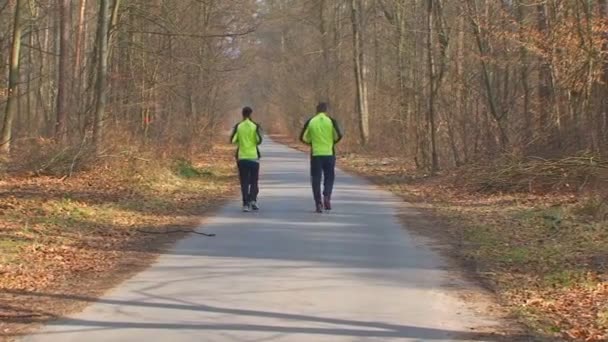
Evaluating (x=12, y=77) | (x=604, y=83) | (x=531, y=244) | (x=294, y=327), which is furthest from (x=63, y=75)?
(x=294, y=327)

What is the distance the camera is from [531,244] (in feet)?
34.0

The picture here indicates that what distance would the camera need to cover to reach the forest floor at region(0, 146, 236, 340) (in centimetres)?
780

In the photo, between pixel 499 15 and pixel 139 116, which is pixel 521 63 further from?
pixel 139 116

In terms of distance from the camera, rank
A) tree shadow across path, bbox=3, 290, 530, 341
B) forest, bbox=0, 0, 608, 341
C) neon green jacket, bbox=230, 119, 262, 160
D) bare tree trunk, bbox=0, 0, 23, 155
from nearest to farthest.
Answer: tree shadow across path, bbox=3, 290, 530, 341 → forest, bbox=0, 0, 608, 341 → neon green jacket, bbox=230, 119, 262, 160 → bare tree trunk, bbox=0, 0, 23, 155

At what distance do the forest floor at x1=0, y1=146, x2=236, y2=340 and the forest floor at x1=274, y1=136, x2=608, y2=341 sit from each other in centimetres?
385

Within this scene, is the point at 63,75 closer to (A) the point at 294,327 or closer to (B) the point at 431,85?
(B) the point at 431,85

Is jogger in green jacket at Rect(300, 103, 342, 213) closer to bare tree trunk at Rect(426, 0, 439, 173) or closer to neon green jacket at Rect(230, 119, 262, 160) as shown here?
neon green jacket at Rect(230, 119, 262, 160)

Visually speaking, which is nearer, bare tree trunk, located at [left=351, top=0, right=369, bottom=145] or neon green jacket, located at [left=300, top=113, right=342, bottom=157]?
neon green jacket, located at [left=300, top=113, right=342, bottom=157]

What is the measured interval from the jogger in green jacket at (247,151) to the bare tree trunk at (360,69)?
24.4m

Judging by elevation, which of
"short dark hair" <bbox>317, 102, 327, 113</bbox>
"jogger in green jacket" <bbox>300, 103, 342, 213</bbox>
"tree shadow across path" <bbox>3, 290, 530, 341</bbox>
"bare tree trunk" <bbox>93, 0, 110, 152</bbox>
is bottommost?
"tree shadow across path" <bbox>3, 290, 530, 341</bbox>

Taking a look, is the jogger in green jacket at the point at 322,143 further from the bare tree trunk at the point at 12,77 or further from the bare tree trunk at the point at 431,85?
the bare tree trunk at the point at 12,77

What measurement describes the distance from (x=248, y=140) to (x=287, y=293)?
6.72 meters

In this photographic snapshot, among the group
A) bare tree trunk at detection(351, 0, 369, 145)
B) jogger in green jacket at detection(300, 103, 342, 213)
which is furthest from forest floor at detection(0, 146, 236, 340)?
bare tree trunk at detection(351, 0, 369, 145)

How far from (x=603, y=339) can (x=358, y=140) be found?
115 ft
